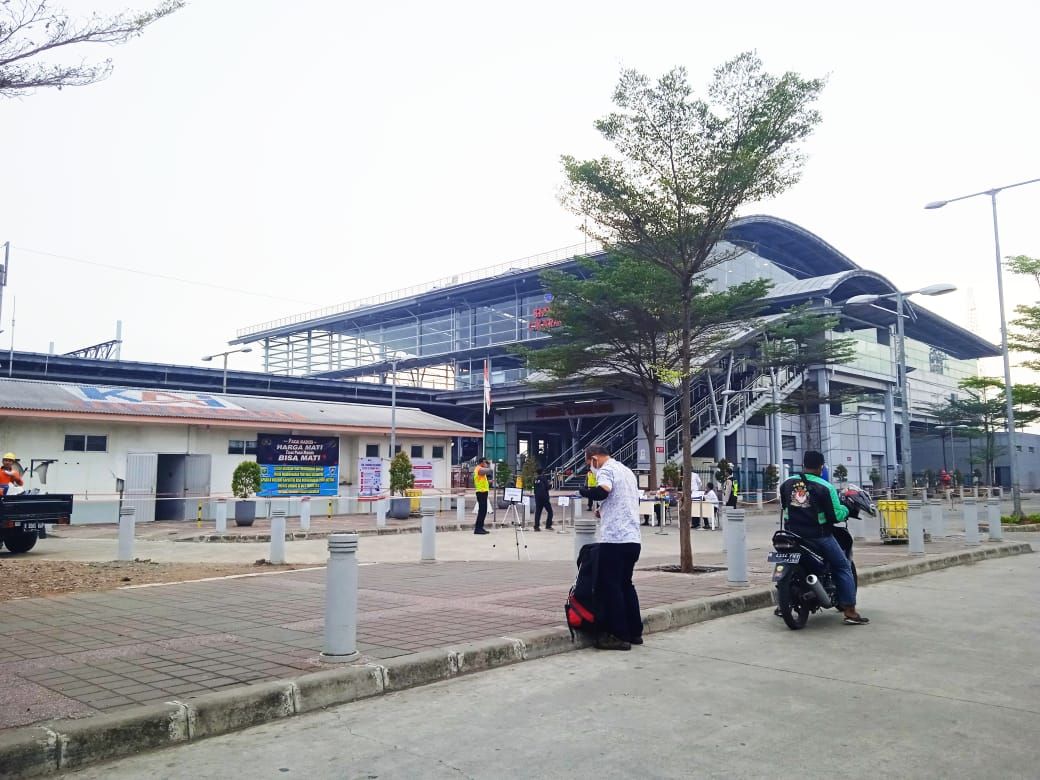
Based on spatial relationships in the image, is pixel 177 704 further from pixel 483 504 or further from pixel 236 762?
pixel 483 504

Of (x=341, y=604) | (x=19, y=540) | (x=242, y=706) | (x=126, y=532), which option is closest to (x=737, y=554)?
(x=341, y=604)

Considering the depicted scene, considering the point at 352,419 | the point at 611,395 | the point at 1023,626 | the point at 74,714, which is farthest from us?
the point at 611,395

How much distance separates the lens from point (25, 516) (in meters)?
14.4

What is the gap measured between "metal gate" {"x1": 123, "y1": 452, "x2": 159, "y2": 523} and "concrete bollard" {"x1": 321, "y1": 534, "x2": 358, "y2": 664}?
66.8ft

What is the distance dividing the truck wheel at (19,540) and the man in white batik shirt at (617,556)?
487 inches

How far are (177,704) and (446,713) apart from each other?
5.28 ft

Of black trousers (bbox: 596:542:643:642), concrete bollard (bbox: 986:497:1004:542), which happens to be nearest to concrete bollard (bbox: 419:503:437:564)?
black trousers (bbox: 596:542:643:642)

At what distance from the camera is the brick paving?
517 centimetres

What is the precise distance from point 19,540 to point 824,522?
14.0 meters

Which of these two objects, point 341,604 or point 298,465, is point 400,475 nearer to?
point 298,465

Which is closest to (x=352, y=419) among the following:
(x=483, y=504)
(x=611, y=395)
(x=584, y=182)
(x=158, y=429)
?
(x=158, y=429)

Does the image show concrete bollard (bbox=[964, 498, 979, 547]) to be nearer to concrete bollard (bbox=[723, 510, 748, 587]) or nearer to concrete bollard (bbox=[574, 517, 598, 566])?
concrete bollard (bbox=[723, 510, 748, 587])

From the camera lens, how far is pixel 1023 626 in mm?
8086

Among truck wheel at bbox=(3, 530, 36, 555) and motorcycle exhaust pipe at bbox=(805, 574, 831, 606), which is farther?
truck wheel at bbox=(3, 530, 36, 555)
